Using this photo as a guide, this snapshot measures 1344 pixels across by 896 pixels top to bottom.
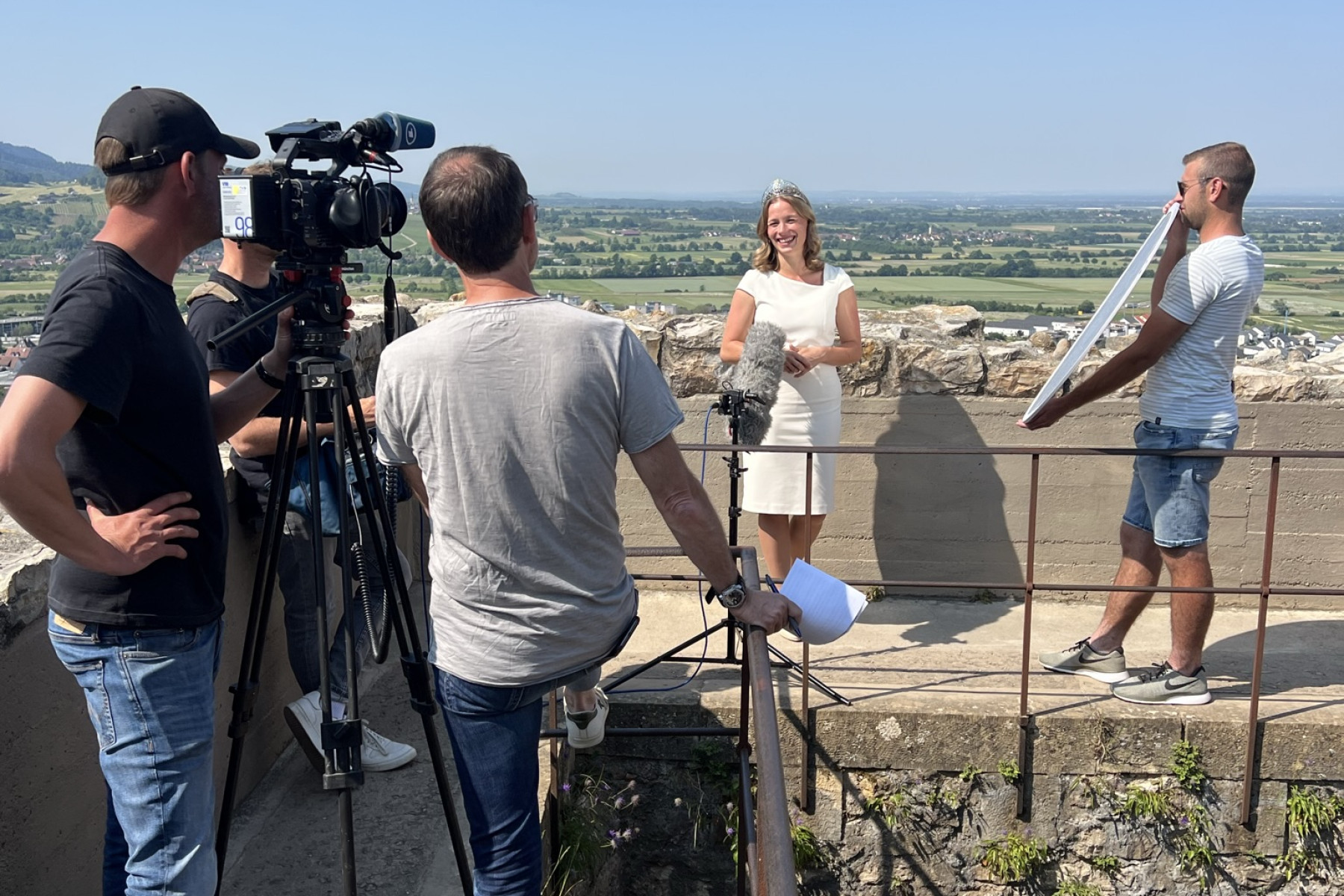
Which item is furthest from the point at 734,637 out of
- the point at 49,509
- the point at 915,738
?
the point at 49,509

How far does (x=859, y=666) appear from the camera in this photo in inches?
167

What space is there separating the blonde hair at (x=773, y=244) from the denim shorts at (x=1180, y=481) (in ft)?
4.81

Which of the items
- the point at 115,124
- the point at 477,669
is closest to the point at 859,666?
the point at 477,669

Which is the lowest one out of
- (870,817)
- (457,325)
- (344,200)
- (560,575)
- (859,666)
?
(870,817)

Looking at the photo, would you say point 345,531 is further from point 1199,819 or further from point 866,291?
point 866,291

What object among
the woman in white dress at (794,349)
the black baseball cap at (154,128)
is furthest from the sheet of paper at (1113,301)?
the black baseball cap at (154,128)

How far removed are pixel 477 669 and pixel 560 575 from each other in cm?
24

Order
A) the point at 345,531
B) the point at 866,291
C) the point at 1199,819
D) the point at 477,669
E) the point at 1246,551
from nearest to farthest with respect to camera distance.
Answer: the point at 477,669 → the point at 345,531 → the point at 1199,819 → the point at 1246,551 → the point at 866,291

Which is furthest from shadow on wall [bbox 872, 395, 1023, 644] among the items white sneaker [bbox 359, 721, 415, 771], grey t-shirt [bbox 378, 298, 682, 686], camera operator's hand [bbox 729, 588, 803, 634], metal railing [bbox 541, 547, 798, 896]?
grey t-shirt [bbox 378, 298, 682, 686]

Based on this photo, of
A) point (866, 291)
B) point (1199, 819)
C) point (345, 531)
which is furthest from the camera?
point (866, 291)

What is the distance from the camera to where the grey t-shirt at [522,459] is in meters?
1.93

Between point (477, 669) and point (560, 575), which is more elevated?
point (560, 575)

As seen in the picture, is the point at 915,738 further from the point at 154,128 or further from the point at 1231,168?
the point at 154,128

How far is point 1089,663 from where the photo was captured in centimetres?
403
